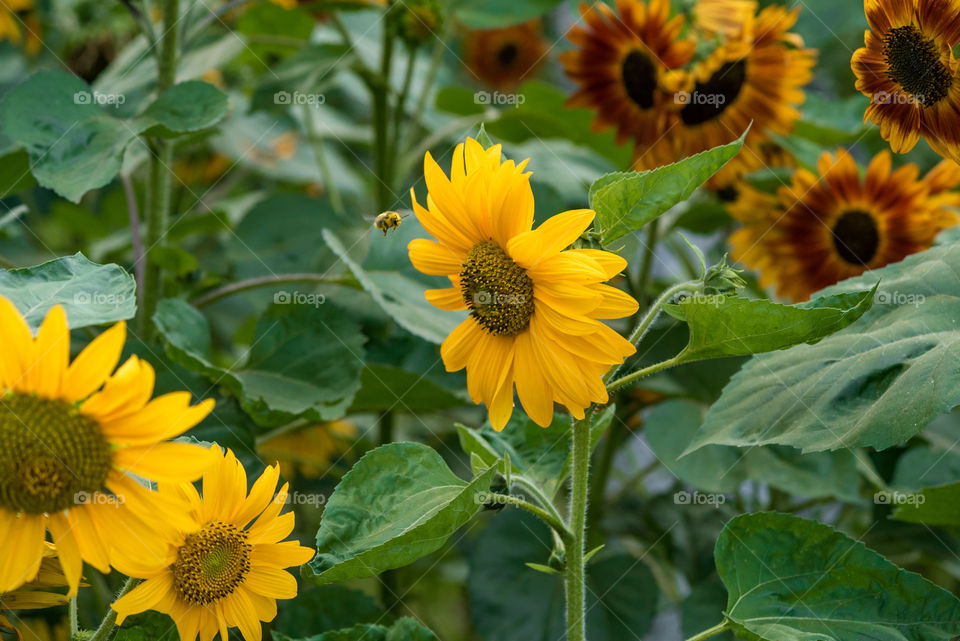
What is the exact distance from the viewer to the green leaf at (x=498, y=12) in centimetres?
112

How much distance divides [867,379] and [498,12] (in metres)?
0.72

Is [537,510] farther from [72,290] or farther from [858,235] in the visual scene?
[858,235]

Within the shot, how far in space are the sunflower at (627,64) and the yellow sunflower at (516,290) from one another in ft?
1.39

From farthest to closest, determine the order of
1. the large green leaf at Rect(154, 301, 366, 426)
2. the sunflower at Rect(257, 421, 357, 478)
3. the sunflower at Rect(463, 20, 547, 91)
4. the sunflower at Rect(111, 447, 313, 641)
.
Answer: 1. the sunflower at Rect(463, 20, 547, 91)
2. the sunflower at Rect(257, 421, 357, 478)
3. the large green leaf at Rect(154, 301, 366, 426)
4. the sunflower at Rect(111, 447, 313, 641)

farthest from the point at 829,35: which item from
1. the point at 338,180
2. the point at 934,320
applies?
the point at 934,320

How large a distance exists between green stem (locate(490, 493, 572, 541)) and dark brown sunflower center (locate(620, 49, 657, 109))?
21.0 inches

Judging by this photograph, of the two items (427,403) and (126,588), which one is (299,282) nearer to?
(427,403)

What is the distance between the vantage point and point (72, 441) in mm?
435

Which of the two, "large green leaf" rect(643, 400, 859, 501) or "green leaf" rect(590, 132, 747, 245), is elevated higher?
"green leaf" rect(590, 132, 747, 245)

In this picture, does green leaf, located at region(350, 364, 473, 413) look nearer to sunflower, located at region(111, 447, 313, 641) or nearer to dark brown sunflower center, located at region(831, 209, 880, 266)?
sunflower, located at region(111, 447, 313, 641)

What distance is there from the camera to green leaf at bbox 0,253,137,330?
52 centimetres

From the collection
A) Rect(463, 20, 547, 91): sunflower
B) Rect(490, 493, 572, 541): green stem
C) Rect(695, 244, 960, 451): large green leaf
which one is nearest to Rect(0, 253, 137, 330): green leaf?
Rect(490, 493, 572, 541): green stem

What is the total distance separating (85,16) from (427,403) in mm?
882

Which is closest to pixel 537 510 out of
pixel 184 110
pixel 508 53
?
pixel 184 110
